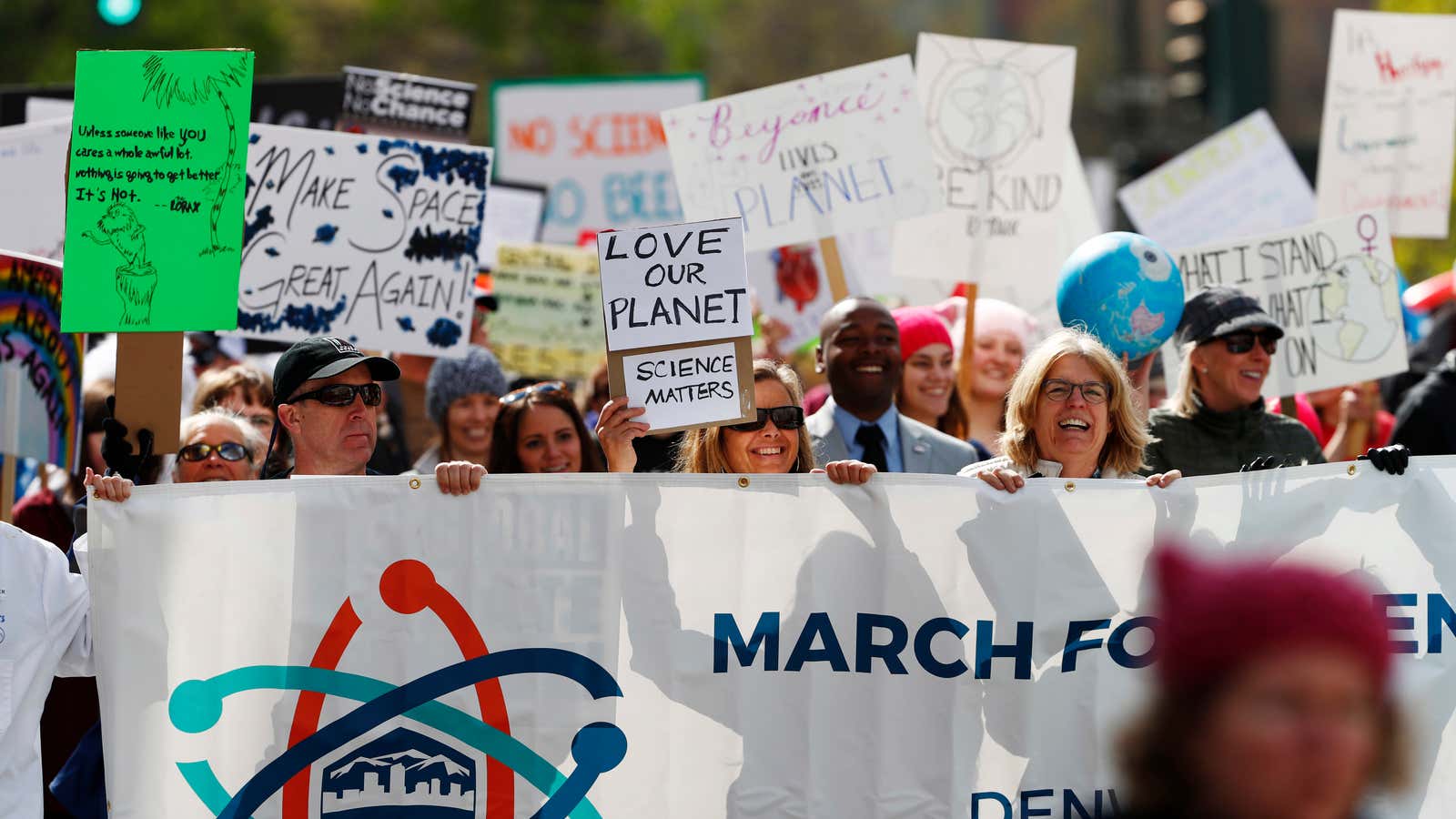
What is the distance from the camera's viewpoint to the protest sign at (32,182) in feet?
18.9

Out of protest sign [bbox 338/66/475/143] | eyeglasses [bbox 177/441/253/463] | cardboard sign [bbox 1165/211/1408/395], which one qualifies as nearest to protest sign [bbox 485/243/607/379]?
protest sign [bbox 338/66/475/143]

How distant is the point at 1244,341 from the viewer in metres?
→ 5.03

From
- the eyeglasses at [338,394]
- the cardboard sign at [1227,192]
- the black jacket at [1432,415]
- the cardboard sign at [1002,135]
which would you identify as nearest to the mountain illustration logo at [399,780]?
the eyeglasses at [338,394]

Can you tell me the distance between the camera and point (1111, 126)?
35562 mm

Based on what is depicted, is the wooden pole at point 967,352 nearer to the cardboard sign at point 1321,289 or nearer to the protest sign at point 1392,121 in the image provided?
the cardboard sign at point 1321,289

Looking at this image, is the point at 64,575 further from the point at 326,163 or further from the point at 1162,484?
the point at 1162,484

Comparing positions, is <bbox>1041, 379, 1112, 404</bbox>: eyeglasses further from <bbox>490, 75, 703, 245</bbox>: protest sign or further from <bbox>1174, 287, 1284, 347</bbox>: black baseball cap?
<bbox>490, 75, 703, 245</bbox>: protest sign

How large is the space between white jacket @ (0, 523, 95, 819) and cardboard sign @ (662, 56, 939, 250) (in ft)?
9.23

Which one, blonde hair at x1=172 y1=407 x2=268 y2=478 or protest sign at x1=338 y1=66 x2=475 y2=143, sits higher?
protest sign at x1=338 y1=66 x2=475 y2=143

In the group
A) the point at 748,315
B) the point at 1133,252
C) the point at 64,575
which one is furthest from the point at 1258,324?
the point at 64,575

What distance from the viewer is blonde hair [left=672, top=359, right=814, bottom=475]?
175 inches

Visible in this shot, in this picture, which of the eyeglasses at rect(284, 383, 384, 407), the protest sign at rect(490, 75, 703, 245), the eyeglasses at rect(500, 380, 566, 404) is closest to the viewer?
the eyeglasses at rect(284, 383, 384, 407)

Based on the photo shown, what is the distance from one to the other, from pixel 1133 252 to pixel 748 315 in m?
1.54

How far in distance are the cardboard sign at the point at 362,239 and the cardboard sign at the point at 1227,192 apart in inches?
121
